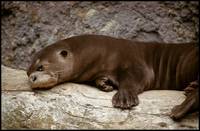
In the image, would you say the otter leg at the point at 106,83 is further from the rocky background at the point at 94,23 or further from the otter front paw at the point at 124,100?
the rocky background at the point at 94,23

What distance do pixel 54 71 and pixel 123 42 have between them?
0.75 m

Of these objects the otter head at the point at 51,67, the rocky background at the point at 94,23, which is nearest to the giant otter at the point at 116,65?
the otter head at the point at 51,67

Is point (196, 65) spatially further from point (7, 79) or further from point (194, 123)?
point (7, 79)

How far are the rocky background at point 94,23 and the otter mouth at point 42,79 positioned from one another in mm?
1338

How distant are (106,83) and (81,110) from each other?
0.58 metres

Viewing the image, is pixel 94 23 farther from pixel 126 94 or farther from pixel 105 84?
pixel 126 94

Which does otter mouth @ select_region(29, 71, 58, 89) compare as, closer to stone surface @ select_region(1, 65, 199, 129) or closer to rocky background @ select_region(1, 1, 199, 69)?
stone surface @ select_region(1, 65, 199, 129)

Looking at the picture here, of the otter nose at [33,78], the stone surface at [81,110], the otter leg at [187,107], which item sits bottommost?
the stone surface at [81,110]

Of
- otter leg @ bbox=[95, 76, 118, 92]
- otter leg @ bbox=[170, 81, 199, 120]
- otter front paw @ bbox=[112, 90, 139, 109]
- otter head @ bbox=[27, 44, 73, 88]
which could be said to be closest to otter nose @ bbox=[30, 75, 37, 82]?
otter head @ bbox=[27, 44, 73, 88]

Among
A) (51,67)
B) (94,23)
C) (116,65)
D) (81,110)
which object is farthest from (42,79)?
(94,23)

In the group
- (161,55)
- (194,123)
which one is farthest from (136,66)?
(194,123)

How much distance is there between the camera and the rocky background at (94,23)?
5895 mm

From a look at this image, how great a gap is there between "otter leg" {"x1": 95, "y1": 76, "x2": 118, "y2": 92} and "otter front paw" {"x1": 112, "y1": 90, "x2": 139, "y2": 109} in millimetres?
214

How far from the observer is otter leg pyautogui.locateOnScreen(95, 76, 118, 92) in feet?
15.2
